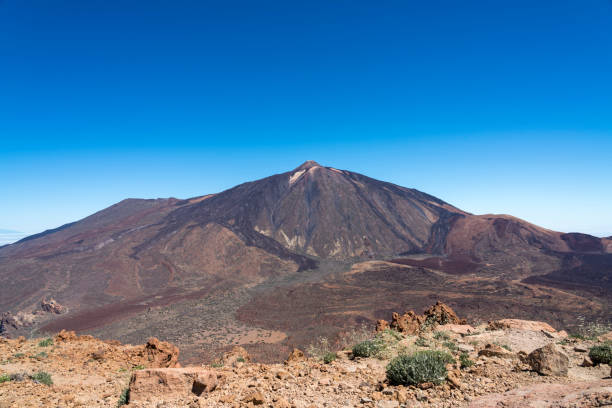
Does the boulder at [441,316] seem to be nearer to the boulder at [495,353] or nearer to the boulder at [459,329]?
the boulder at [459,329]

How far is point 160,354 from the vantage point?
768 centimetres

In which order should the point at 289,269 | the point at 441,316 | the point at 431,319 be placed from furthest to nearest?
1. the point at 289,269
2. the point at 441,316
3. the point at 431,319

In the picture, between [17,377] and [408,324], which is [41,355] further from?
[408,324]

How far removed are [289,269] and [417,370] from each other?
120 ft

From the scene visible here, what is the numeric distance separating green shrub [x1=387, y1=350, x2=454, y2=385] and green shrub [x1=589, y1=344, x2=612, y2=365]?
2.78 meters

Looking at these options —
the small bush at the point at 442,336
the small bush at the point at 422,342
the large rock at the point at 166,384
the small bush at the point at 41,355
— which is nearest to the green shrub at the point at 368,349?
the small bush at the point at 422,342

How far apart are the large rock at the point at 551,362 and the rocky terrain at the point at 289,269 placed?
1325 cm

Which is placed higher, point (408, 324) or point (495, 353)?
point (495, 353)

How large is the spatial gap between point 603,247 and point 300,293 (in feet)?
158

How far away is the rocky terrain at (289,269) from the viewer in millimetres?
21844

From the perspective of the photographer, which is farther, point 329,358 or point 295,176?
point 295,176

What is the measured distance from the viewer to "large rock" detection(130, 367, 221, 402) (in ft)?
13.1

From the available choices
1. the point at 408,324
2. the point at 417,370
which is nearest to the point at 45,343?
the point at 417,370

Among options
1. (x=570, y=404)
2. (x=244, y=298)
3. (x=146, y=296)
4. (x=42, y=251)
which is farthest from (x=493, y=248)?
(x=42, y=251)
